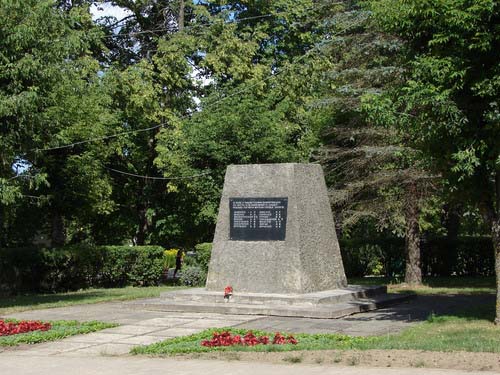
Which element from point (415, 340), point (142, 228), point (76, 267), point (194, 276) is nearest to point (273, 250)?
point (415, 340)

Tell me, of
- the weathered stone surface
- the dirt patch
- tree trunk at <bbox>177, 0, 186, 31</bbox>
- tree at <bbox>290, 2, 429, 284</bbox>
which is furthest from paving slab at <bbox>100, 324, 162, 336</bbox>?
tree trunk at <bbox>177, 0, 186, 31</bbox>

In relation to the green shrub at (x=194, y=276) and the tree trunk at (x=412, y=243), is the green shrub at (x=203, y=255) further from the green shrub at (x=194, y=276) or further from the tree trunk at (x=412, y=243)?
the tree trunk at (x=412, y=243)

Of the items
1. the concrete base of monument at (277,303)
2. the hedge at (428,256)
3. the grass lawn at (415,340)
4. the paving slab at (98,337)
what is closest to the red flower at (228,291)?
the concrete base of monument at (277,303)

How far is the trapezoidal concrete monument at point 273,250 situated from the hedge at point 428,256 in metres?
11.5

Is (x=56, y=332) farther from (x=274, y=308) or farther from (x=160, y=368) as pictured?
(x=274, y=308)

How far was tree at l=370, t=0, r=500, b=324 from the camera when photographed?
11500mm

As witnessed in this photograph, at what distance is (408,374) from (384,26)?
6.90 metres

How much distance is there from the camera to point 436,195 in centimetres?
2128

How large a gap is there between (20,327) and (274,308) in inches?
193

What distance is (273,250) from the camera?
52.7 feet

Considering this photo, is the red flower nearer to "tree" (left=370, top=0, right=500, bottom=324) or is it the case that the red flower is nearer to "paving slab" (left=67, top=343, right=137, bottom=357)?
"paving slab" (left=67, top=343, right=137, bottom=357)

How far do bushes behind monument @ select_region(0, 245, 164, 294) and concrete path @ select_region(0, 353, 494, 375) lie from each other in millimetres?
12994

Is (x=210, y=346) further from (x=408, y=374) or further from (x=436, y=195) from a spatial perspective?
(x=436, y=195)

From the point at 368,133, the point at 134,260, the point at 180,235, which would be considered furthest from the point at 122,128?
the point at 368,133
